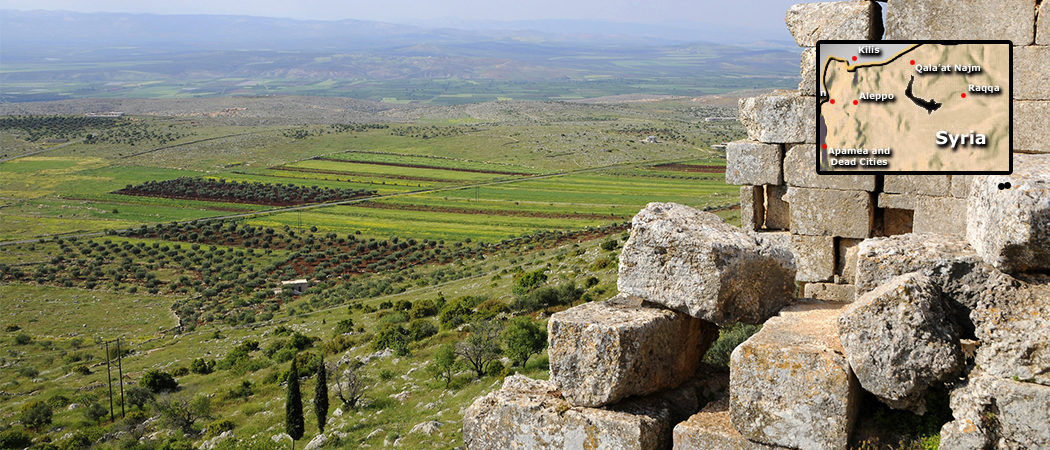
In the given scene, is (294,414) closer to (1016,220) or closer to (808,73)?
(808,73)

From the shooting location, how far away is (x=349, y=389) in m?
28.5

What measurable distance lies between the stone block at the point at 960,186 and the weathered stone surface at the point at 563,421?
5883 mm

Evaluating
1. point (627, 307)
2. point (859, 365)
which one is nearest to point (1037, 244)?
point (859, 365)

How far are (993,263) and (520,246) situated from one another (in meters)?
61.8

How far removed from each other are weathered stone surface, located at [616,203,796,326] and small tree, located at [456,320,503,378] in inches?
→ 741

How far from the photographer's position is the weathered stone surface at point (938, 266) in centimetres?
670

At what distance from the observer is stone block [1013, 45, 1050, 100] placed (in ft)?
34.3

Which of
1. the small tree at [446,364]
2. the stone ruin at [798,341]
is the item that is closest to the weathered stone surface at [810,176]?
the stone ruin at [798,341]

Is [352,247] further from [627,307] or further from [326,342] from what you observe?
[627,307]

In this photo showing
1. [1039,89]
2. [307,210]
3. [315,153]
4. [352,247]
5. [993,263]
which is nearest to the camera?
[993,263]

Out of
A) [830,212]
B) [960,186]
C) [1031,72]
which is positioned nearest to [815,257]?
[830,212]

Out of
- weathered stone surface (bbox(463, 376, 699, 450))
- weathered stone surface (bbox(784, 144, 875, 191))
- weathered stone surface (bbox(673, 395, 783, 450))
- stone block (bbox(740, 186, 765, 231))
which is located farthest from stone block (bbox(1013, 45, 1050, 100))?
weathered stone surface (bbox(673, 395, 783, 450))

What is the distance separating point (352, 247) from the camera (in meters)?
74.9

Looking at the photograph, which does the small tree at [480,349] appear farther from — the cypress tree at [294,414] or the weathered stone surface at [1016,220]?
the weathered stone surface at [1016,220]
